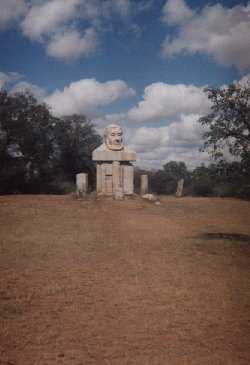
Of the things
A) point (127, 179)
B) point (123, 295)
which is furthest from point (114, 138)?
point (123, 295)

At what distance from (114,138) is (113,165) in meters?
1.96

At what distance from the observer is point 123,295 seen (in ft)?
20.7

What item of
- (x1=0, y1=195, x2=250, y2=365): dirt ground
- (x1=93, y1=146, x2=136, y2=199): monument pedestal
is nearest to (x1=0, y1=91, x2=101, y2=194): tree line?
(x1=93, y1=146, x2=136, y2=199): monument pedestal

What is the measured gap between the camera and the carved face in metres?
24.4

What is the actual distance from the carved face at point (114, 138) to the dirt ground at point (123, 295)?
11.5 meters

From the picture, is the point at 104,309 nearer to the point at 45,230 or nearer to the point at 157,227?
the point at 45,230

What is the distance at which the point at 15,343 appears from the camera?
4496 millimetres

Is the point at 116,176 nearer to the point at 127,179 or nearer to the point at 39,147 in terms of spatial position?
the point at 127,179

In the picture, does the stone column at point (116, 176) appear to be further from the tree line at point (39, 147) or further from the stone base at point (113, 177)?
the tree line at point (39, 147)

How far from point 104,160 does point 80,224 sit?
10.5 metres

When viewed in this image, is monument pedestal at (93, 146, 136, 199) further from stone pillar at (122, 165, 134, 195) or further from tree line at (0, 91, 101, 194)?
tree line at (0, 91, 101, 194)

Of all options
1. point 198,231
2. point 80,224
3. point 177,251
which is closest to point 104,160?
point 80,224

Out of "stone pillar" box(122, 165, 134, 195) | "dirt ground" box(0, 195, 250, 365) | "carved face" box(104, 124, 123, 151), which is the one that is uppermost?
"carved face" box(104, 124, 123, 151)

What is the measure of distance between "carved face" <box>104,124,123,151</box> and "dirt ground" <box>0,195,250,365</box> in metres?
11.5
